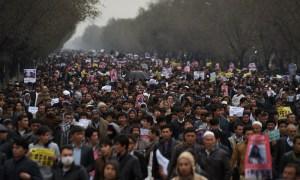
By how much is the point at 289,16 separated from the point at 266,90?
16417 mm

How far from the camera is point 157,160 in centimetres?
1083

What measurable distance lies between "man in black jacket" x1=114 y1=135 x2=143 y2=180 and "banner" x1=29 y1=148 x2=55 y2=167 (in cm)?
79

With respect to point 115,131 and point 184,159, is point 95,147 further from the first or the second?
point 184,159

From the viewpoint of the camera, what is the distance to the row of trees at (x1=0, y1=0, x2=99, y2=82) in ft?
114

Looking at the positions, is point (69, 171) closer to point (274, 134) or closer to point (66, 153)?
point (66, 153)

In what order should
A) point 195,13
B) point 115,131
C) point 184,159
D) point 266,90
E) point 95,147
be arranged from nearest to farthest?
point 184,159 → point 95,147 → point 115,131 → point 266,90 → point 195,13

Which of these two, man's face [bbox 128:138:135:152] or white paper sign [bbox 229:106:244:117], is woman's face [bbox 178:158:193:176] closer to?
man's face [bbox 128:138:135:152]

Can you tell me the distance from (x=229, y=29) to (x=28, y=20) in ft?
103

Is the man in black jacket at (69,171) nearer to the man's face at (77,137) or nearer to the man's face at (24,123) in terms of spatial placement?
the man's face at (77,137)

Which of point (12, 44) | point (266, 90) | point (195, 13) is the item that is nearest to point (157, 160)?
point (266, 90)

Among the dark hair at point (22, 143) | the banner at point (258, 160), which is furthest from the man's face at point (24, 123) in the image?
the banner at point (258, 160)

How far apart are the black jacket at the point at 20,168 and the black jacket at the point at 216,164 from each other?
7.83ft

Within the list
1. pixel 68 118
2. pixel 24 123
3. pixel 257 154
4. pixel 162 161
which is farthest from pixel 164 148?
pixel 68 118

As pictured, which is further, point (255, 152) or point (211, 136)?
point (211, 136)
